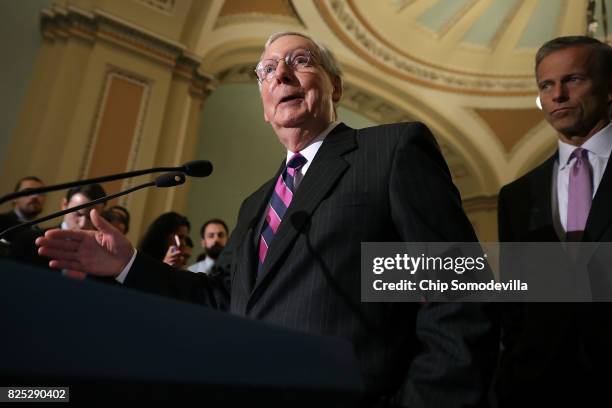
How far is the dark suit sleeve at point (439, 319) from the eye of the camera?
2.57 ft

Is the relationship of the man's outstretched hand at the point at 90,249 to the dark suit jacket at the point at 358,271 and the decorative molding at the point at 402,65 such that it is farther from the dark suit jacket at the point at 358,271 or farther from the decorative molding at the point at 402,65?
the decorative molding at the point at 402,65

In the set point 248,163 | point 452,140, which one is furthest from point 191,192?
point 452,140

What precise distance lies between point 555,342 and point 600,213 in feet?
1.12

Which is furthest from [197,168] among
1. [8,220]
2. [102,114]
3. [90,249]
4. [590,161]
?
[102,114]

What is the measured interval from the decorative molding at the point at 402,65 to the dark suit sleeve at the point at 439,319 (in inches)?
268

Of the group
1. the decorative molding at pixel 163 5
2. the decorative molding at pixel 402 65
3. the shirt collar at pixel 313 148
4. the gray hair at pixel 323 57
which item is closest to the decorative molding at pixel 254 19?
the decorative molding at pixel 402 65

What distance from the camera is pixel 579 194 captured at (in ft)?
4.47

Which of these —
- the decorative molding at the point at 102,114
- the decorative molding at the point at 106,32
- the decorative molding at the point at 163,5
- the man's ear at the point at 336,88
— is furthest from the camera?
the decorative molding at the point at 163,5

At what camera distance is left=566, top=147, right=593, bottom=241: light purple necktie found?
4.36 feet

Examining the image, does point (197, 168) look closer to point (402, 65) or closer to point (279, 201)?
point (279, 201)

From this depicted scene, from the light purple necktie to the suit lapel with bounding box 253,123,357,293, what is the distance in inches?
24.6

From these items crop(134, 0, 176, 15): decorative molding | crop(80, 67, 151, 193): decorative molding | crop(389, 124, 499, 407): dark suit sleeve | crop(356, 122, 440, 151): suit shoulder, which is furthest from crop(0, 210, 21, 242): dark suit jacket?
crop(134, 0, 176, 15): decorative molding

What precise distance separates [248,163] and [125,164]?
315 centimetres

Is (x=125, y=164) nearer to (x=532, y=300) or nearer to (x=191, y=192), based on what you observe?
(x=191, y=192)
